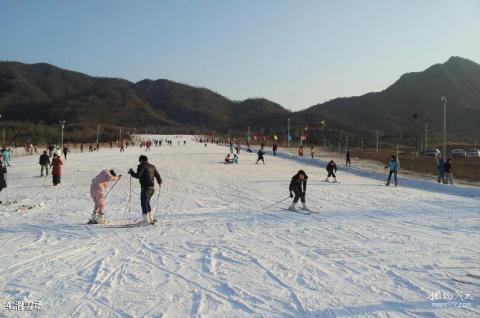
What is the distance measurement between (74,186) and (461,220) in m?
14.7

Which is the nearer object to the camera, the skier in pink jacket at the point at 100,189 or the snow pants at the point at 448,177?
the skier in pink jacket at the point at 100,189

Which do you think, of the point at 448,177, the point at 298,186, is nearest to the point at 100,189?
the point at 298,186

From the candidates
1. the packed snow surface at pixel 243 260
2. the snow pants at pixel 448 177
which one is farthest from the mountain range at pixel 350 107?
the packed snow surface at pixel 243 260

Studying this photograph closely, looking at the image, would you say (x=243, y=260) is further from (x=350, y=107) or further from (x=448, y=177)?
(x=350, y=107)

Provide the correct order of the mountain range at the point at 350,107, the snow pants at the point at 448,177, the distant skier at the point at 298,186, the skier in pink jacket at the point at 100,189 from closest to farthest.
A: 1. the skier in pink jacket at the point at 100,189
2. the distant skier at the point at 298,186
3. the snow pants at the point at 448,177
4. the mountain range at the point at 350,107

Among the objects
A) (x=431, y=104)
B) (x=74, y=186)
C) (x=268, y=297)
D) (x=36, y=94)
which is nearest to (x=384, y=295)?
(x=268, y=297)

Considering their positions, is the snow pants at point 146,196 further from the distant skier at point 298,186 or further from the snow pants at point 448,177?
the snow pants at point 448,177

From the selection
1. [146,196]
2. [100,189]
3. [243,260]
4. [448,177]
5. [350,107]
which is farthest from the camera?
[350,107]

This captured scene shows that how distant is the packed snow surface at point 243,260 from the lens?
215 inches

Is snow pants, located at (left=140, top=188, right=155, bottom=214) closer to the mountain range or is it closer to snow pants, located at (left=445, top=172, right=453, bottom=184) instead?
snow pants, located at (left=445, top=172, right=453, bottom=184)

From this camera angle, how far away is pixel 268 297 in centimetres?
571

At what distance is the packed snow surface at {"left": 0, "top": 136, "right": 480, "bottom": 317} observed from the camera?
5.46 meters

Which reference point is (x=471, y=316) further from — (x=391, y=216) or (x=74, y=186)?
(x=74, y=186)

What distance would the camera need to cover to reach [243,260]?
745 centimetres
